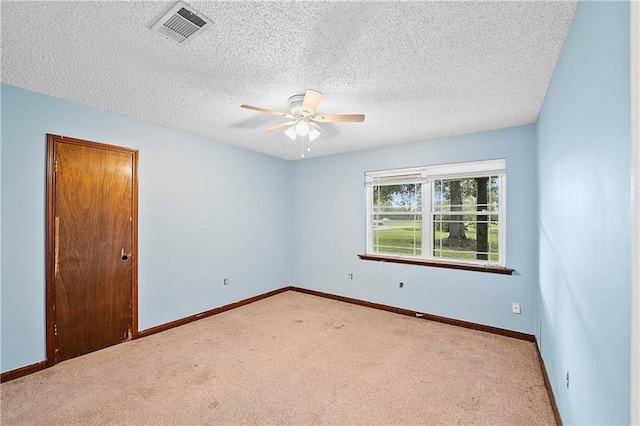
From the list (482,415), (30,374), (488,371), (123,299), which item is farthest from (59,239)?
(488,371)

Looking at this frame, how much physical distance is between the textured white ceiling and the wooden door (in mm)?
631

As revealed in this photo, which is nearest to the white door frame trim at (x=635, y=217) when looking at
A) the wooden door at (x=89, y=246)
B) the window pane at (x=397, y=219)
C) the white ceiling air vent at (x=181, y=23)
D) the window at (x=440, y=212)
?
the white ceiling air vent at (x=181, y=23)

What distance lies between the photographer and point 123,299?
10.7 ft

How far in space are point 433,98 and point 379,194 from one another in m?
2.13

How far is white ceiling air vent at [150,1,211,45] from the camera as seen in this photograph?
5.16 feet

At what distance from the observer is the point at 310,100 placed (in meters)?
2.31

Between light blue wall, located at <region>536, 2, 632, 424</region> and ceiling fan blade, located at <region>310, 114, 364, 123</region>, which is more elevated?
ceiling fan blade, located at <region>310, 114, 364, 123</region>

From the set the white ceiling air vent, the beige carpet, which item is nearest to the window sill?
the beige carpet

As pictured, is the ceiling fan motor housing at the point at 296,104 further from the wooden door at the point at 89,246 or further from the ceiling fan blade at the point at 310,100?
the wooden door at the point at 89,246

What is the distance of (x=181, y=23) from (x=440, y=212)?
3618 millimetres

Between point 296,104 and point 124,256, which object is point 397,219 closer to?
point 296,104

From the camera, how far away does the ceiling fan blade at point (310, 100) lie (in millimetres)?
2211

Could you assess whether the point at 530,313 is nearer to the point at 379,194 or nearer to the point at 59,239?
the point at 379,194

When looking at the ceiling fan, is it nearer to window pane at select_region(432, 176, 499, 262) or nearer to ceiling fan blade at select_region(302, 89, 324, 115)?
ceiling fan blade at select_region(302, 89, 324, 115)
